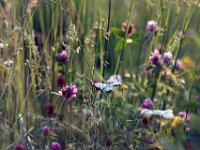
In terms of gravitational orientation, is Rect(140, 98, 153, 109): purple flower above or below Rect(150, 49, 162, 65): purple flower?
below

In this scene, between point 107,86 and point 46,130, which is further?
point 46,130

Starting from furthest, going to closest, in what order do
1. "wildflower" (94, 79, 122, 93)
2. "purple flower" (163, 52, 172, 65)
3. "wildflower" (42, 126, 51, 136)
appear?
1. "wildflower" (42, 126, 51, 136)
2. "purple flower" (163, 52, 172, 65)
3. "wildflower" (94, 79, 122, 93)

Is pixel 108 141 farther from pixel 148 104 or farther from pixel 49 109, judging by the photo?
pixel 49 109

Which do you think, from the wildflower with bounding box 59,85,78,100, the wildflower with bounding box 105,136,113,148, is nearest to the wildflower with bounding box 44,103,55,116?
the wildflower with bounding box 59,85,78,100

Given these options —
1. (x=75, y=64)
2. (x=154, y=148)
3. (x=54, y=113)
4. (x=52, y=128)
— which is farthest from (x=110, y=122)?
(x=75, y=64)

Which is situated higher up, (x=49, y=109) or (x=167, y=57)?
(x=167, y=57)

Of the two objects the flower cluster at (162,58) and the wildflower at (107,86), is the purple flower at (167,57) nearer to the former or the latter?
the flower cluster at (162,58)

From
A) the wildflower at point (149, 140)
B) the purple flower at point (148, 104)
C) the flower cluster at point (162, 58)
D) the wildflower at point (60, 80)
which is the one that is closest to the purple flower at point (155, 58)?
the flower cluster at point (162, 58)

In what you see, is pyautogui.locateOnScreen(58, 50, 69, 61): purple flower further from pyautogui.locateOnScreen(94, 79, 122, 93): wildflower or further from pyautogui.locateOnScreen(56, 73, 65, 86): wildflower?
pyautogui.locateOnScreen(94, 79, 122, 93): wildflower

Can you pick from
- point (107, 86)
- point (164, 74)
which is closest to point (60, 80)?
point (164, 74)

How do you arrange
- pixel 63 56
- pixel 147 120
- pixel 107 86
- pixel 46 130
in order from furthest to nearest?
pixel 63 56 < pixel 46 130 < pixel 147 120 < pixel 107 86

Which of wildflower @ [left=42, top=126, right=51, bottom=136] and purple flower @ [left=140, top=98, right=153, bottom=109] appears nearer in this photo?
purple flower @ [left=140, top=98, right=153, bottom=109]
